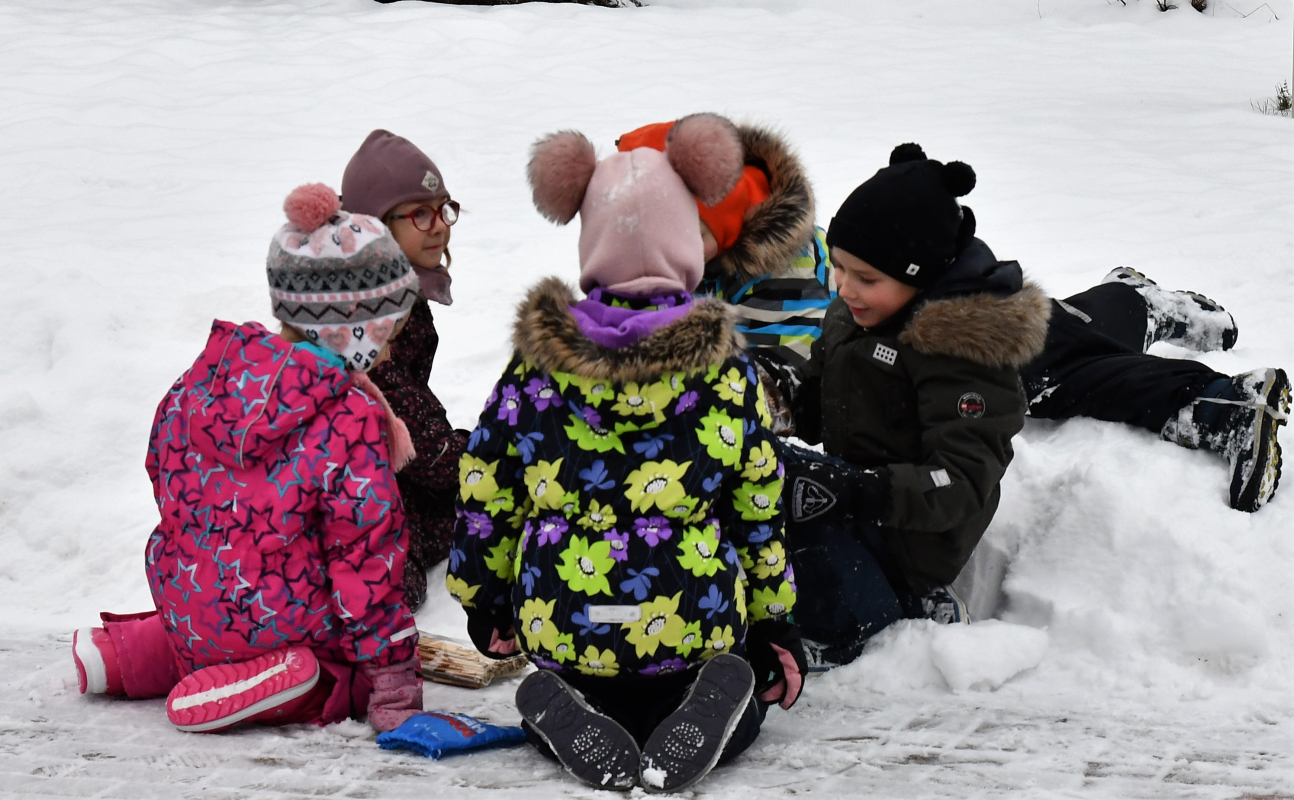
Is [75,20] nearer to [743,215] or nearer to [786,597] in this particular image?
[743,215]

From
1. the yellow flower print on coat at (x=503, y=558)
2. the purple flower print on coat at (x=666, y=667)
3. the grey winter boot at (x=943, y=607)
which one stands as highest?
the yellow flower print on coat at (x=503, y=558)

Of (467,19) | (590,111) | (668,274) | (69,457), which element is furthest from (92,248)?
(467,19)

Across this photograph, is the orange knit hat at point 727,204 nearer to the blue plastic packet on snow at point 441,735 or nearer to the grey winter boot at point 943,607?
the grey winter boot at point 943,607

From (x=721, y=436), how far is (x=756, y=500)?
20cm

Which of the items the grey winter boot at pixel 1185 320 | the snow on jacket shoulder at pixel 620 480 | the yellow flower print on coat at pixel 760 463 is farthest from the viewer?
the grey winter boot at pixel 1185 320

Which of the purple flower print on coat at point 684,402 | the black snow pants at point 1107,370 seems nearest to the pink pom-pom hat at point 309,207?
the purple flower print on coat at point 684,402

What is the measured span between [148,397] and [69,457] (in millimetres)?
503

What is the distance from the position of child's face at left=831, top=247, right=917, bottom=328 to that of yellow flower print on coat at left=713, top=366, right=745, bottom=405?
0.82 m

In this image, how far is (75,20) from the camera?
37.5 feet

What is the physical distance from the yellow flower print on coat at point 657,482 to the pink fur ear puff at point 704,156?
61 cm

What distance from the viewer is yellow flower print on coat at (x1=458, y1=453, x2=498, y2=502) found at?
255 centimetres

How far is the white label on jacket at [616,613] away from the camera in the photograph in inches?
96.5

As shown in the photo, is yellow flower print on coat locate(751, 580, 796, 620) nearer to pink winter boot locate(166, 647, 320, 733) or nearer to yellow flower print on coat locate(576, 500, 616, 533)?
yellow flower print on coat locate(576, 500, 616, 533)

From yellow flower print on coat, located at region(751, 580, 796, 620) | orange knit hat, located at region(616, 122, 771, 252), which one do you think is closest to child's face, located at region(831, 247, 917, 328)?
orange knit hat, located at region(616, 122, 771, 252)
